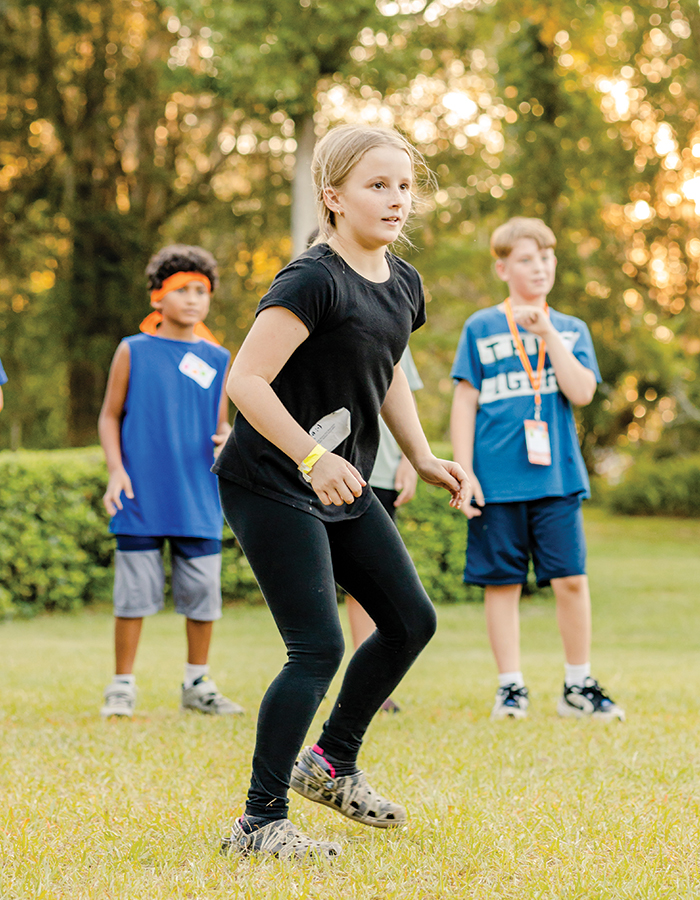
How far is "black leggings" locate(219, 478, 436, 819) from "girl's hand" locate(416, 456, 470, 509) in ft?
0.66

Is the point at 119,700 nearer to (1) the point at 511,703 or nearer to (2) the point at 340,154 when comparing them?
(1) the point at 511,703

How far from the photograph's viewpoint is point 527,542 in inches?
194

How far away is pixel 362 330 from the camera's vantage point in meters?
2.76

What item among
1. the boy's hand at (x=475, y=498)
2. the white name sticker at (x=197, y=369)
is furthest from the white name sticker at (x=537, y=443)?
the white name sticker at (x=197, y=369)

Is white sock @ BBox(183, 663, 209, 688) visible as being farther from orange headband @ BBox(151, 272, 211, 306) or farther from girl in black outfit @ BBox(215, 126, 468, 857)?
girl in black outfit @ BBox(215, 126, 468, 857)

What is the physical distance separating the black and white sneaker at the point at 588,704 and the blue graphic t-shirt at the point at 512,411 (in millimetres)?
917

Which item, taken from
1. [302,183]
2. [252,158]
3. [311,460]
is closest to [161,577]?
[311,460]

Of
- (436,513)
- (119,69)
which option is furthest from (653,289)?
(436,513)

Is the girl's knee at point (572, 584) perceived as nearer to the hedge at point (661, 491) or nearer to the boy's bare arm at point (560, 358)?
the boy's bare arm at point (560, 358)

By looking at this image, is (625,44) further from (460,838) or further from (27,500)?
(460,838)

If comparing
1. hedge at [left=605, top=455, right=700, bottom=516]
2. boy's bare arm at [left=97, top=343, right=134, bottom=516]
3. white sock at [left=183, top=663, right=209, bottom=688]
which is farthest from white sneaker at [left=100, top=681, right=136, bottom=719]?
hedge at [left=605, top=455, right=700, bottom=516]

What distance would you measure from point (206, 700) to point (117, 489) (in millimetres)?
1100

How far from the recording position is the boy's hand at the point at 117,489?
15.6 ft

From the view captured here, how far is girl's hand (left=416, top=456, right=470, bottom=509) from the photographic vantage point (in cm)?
300
